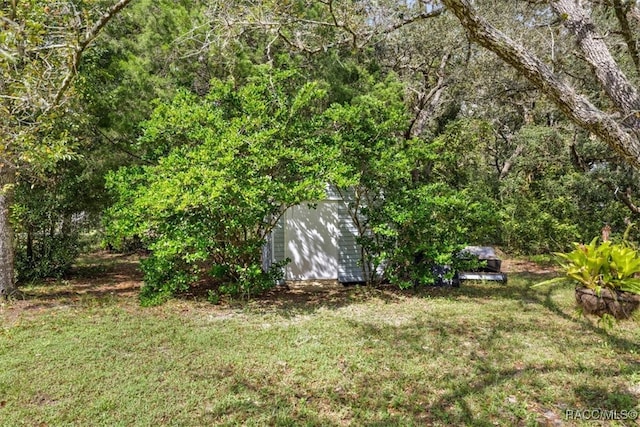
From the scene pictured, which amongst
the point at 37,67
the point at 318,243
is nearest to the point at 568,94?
the point at 37,67

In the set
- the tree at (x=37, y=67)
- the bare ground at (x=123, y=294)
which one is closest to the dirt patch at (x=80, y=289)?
the bare ground at (x=123, y=294)

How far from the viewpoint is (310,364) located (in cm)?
406

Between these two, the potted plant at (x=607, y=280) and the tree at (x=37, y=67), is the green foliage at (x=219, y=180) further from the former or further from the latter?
the potted plant at (x=607, y=280)

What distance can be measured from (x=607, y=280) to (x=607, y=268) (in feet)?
0.53

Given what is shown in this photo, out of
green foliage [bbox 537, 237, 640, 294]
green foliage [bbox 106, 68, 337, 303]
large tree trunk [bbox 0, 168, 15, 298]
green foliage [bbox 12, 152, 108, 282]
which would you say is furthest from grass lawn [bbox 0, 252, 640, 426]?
green foliage [bbox 12, 152, 108, 282]

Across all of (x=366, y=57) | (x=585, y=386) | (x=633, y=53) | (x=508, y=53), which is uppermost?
(x=366, y=57)

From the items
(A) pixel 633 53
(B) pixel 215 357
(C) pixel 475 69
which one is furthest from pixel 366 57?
(B) pixel 215 357

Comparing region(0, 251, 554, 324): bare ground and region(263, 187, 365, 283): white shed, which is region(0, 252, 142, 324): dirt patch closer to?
region(0, 251, 554, 324): bare ground

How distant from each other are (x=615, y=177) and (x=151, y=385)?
11.5m

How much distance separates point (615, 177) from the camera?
10.6m

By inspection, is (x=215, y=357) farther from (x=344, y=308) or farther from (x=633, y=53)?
(x=633, y=53)

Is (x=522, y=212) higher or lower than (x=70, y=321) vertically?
higher

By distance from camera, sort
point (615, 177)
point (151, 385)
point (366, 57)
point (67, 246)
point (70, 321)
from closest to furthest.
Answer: point (151, 385), point (70, 321), point (366, 57), point (67, 246), point (615, 177)

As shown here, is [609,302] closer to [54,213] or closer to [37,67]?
[37,67]
